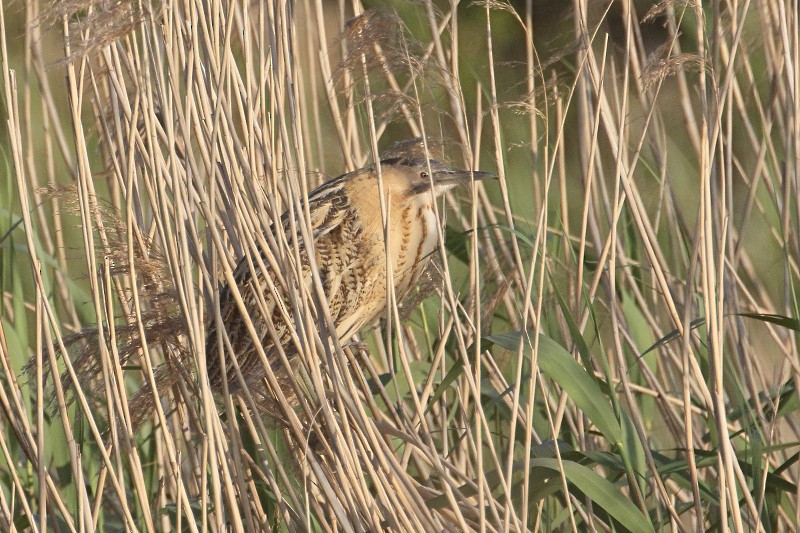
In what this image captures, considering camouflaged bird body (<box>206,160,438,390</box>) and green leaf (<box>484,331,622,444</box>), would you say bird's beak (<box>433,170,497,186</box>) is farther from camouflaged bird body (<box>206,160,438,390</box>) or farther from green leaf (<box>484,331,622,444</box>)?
green leaf (<box>484,331,622,444</box>)

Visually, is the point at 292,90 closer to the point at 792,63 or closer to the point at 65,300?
the point at 792,63

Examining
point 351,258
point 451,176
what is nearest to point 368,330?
point 351,258

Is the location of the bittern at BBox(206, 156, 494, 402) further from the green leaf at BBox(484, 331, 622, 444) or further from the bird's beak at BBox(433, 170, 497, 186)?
the green leaf at BBox(484, 331, 622, 444)

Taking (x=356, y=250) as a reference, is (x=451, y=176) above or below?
above

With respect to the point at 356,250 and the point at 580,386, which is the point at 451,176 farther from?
the point at 580,386

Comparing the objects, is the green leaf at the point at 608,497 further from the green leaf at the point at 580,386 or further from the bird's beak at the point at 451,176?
the bird's beak at the point at 451,176

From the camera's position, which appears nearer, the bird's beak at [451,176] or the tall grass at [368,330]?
the tall grass at [368,330]

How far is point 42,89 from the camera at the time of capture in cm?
275

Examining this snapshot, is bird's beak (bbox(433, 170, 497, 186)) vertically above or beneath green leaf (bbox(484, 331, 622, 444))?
above

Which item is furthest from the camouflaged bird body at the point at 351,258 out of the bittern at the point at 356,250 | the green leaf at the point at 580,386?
the green leaf at the point at 580,386

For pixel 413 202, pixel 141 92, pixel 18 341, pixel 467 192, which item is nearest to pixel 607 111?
pixel 413 202

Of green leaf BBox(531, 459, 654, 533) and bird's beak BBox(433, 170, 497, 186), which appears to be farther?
bird's beak BBox(433, 170, 497, 186)

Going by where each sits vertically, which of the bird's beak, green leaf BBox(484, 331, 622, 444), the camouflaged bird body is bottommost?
green leaf BBox(484, 331, 622, 444)

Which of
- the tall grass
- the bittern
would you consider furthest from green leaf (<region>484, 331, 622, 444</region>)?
the bittern
